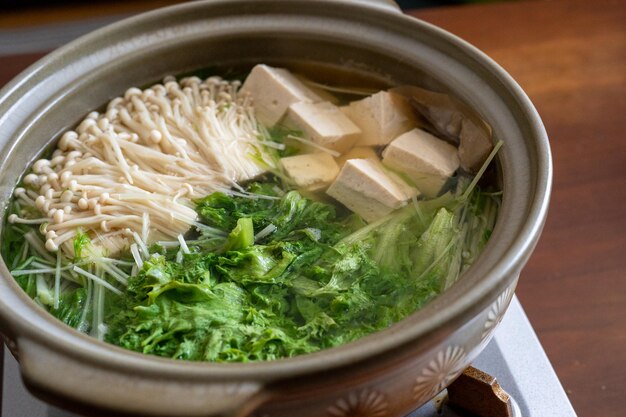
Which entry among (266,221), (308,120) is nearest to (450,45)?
(308,120)

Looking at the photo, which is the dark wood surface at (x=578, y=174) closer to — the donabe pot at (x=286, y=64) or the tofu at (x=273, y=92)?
the donabe pot at (x=286, y=64)

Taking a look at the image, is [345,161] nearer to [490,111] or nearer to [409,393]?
[490,111]

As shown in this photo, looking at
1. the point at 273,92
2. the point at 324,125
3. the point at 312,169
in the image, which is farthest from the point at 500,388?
the point at 273,92

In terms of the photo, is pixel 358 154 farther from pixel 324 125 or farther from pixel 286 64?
pixel 286 64

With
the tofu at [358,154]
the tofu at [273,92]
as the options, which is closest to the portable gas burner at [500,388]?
the tofu at [358,154]

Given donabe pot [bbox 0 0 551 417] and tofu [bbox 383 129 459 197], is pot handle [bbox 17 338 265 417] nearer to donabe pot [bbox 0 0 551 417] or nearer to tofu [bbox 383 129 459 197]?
donabe pot [bbox 0 0 551 417]

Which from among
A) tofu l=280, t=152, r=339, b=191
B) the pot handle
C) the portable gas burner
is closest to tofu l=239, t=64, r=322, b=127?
tofu l=280, t=152, r=339, b=191
